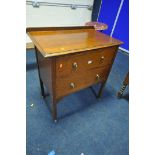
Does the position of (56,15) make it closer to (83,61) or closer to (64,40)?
(64,40)

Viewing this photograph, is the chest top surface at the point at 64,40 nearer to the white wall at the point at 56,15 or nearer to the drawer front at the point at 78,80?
the drawer front at the point at 78,80

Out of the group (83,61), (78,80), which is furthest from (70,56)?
(78,80)

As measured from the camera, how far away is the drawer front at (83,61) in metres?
1.04

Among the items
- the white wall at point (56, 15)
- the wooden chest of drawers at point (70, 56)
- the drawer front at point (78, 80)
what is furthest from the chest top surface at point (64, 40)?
the white wall at point (56, 15)

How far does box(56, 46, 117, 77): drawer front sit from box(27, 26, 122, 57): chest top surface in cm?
5

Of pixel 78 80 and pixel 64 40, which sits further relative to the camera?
pixel 78 80

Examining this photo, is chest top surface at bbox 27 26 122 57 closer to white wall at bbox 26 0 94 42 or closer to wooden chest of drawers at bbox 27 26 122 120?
wooden chest of drawers at bbox 27 26 122 120

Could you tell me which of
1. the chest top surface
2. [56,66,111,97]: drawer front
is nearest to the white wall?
the chest top surface

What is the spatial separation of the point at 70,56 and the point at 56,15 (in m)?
2.12

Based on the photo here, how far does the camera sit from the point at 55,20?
112 inches

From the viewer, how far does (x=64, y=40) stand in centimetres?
115
